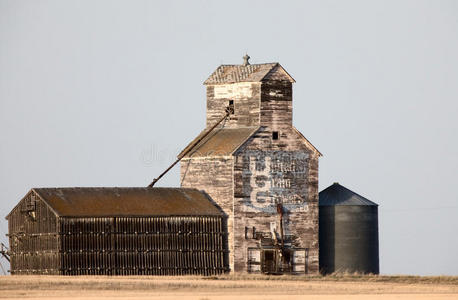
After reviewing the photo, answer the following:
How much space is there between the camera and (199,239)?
87188 mm

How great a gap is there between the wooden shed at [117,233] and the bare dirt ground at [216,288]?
7.69 ft

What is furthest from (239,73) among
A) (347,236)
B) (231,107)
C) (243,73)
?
(347,236)

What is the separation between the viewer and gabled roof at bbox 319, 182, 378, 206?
9181 centimetres

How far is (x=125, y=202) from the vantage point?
86.6 metres

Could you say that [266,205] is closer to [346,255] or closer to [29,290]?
[346,255]

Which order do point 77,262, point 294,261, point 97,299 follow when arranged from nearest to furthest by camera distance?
point 97,299 < point 77,262 < point 294,261

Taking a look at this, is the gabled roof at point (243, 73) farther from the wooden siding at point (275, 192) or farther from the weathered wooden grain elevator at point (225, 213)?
the wooden siding at point (275, 192)

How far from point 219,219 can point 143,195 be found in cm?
435

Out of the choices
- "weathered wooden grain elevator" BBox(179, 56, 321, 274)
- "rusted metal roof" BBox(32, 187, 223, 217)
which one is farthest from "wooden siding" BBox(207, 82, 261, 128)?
"rusted metal roof" BBox(32, 187, 223, 217)

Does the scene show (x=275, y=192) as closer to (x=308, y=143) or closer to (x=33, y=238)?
(x=308, y=143)

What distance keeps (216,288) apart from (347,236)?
1862 centimetres

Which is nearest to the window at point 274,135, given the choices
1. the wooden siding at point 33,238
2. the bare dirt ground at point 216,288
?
the bare dirt ground at point 216,288

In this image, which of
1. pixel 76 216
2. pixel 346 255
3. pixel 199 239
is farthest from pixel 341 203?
pixel 76 216

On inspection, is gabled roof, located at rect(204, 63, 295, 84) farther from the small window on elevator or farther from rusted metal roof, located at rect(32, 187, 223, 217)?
rusted metal roof, located at rect(32, 187, 223, 217)
